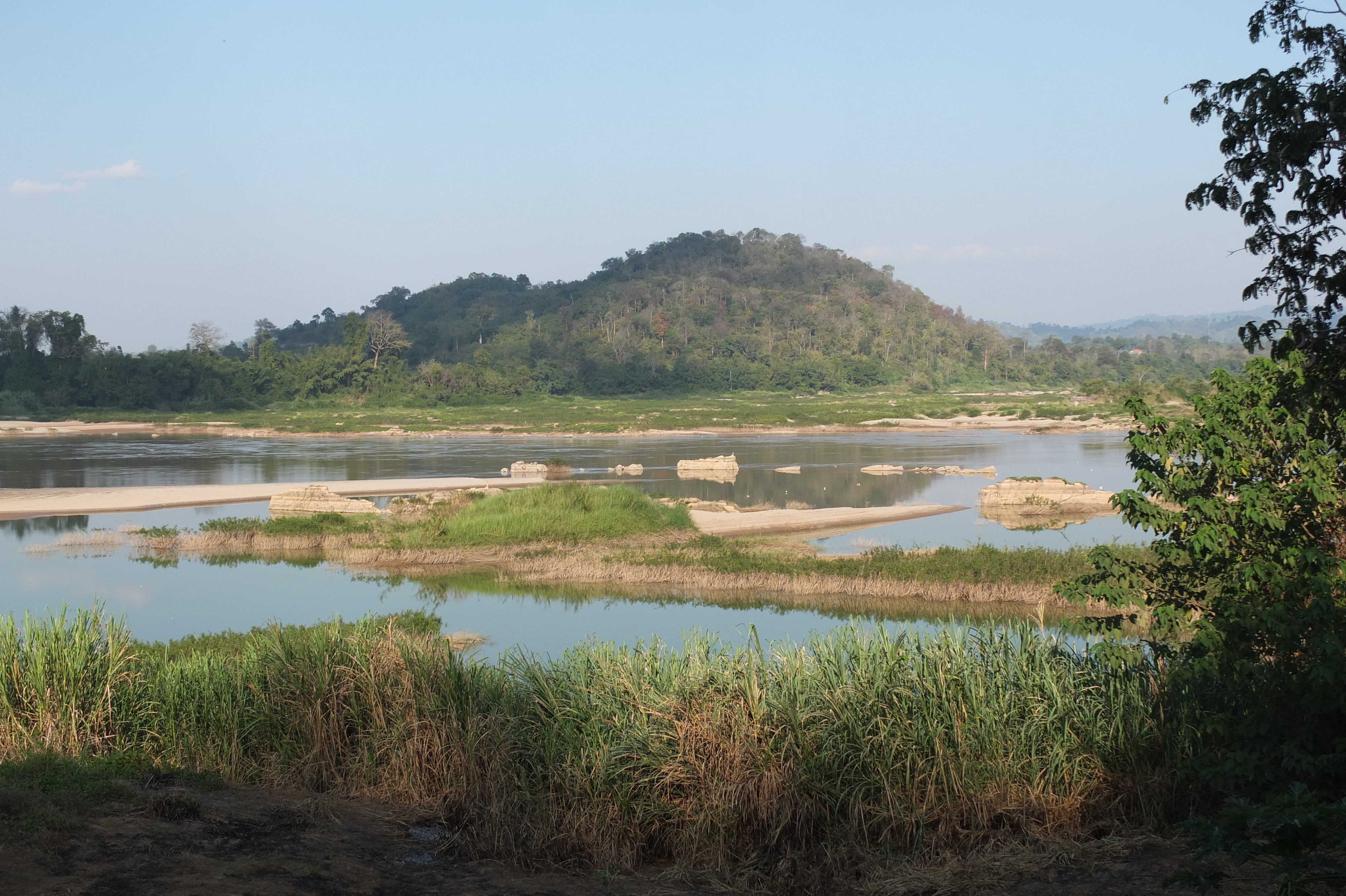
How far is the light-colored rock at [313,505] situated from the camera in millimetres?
32188

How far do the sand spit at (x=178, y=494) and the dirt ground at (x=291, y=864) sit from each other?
28985 millimetres

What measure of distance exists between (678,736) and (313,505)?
26631 millimetres

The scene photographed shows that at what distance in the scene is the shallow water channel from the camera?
20547 mm

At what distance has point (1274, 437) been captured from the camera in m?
8.89

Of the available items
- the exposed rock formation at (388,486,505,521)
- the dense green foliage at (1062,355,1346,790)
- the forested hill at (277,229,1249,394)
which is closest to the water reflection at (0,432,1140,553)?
the exposed rock formation at (388,486,505,521)

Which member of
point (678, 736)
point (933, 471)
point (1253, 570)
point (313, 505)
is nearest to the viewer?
point (1253, 570)

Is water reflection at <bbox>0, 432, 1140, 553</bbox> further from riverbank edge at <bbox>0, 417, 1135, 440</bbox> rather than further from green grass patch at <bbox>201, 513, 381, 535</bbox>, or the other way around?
green grass patch at <bbox>201, 513, 381, 535</bbox>

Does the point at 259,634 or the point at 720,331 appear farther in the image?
the point at 720,331

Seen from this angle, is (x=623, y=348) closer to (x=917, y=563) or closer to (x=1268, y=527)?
(x=917, y=563)

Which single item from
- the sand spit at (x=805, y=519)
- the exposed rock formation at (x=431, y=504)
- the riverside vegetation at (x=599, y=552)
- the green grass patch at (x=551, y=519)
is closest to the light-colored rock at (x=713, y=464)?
the sand spit at (x=805, y=519)

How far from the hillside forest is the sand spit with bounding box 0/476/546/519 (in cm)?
5154

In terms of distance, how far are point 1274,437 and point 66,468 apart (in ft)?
177

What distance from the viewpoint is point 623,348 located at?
437ft

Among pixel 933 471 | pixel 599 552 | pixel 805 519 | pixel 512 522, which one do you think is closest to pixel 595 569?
pixel 599 552
